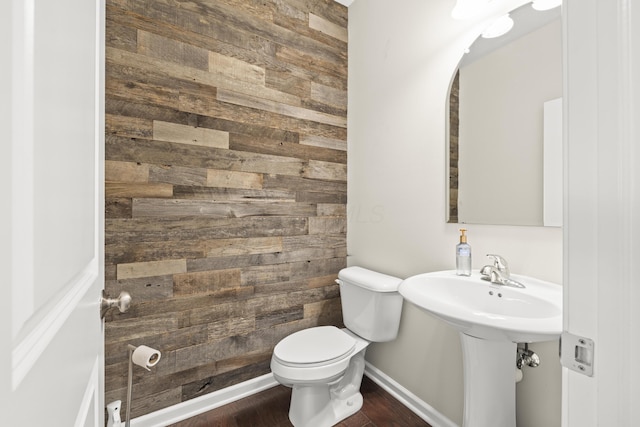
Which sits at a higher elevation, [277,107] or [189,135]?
[277,107]

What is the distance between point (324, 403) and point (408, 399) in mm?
515

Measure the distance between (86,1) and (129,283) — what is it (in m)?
1.32

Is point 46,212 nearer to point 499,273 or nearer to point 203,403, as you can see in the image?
point 499,273

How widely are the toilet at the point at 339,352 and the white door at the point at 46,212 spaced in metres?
1.02

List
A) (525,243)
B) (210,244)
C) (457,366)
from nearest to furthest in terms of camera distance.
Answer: (525,243) → (457,366) → (210,244)

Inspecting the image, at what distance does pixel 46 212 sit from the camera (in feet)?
1.03

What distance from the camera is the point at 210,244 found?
5.56 ft

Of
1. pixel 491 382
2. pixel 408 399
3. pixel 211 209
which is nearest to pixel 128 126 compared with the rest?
pixel 211 209

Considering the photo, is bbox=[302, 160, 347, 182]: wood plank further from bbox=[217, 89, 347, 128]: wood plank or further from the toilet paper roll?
the toilet paper roll

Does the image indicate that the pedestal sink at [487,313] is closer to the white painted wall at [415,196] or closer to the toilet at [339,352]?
the white painted wall at [415,196]

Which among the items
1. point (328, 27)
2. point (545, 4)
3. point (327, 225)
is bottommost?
point (327, 225)

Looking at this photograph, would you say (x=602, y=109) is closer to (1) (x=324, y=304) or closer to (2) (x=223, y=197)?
(2) (x=223, y=197)

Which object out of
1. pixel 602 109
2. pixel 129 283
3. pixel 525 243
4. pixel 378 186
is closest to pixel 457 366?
pixel 525 243

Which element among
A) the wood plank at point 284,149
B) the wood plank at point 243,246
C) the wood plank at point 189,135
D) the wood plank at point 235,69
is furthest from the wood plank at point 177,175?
the wood plank at point 235,69
